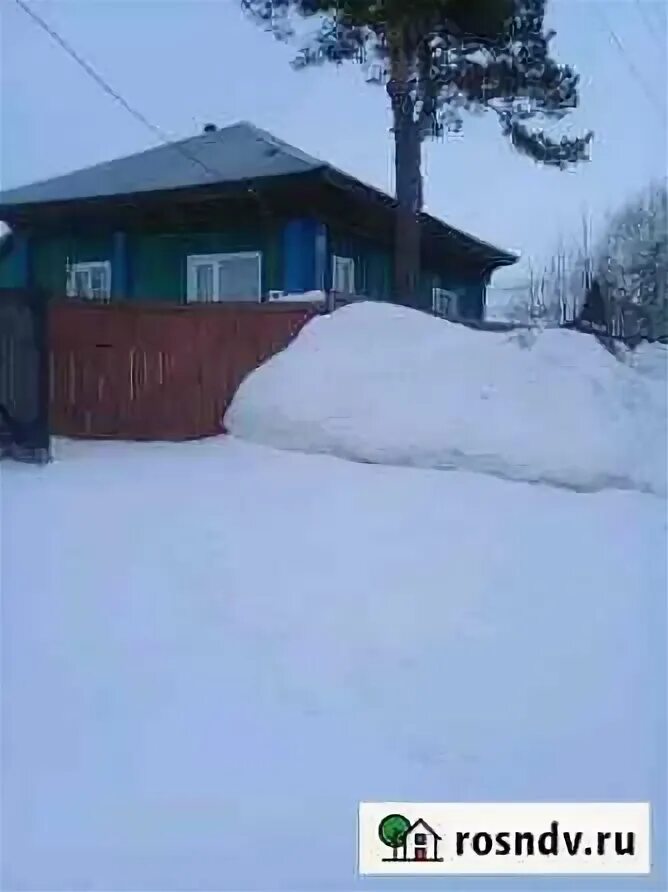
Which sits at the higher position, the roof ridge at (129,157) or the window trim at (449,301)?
the roof ridge at (129,157)

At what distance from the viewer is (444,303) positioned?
5.41 feet

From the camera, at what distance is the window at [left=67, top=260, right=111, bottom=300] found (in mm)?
1659

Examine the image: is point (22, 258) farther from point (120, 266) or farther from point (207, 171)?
point (207, 171)

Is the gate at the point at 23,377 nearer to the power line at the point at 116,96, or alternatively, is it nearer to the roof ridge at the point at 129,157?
the roof ridge at the point at 129,157

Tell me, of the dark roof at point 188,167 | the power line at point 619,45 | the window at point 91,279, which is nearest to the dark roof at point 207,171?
the dark roof at point 188,167

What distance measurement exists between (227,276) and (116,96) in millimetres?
346

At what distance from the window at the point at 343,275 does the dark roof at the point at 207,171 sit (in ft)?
0.40

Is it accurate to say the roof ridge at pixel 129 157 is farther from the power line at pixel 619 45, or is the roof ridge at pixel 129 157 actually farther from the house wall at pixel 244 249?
the power line at pixel 619 45

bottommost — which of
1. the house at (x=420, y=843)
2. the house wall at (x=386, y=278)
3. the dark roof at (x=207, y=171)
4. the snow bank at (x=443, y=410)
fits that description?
the house at (x=420, y=843)

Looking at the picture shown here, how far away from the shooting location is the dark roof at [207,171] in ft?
5.38

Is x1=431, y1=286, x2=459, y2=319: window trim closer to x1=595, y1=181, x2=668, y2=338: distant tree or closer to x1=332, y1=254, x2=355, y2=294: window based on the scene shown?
x1=332, y1=254, x2=355, y2=294: window

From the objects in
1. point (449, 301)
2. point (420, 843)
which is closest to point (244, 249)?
point (449, 301)

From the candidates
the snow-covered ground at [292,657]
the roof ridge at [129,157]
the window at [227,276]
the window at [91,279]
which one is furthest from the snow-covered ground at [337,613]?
the roof ridge at [129,157]

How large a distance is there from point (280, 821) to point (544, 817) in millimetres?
421
